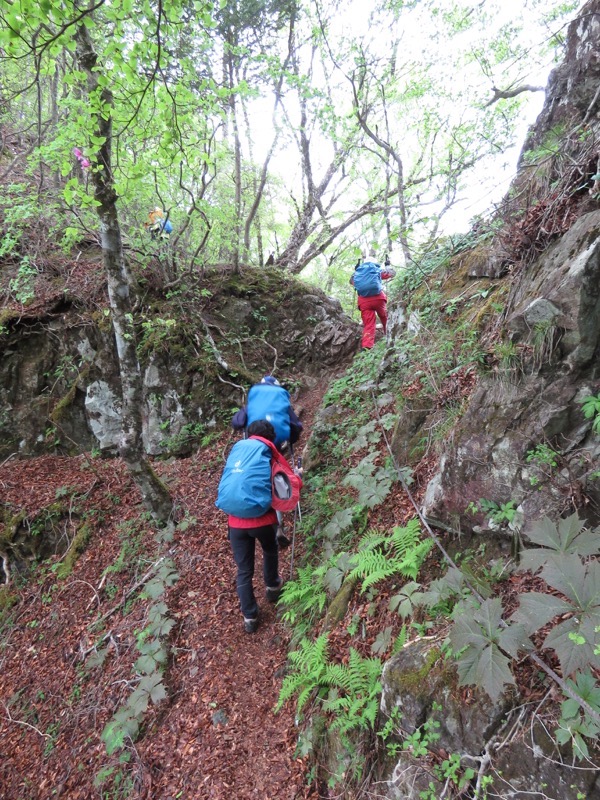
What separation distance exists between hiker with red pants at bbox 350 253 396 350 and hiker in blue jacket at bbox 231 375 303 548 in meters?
3.78

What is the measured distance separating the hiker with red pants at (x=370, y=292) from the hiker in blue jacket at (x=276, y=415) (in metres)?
3.78

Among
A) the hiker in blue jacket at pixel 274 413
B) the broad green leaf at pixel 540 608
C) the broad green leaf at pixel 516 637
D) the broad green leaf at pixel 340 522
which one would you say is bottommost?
the broad green leaf at pixel 340 522

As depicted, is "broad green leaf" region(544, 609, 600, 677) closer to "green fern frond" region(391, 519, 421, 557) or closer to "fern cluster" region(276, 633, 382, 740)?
"fern cluster" region(276, 633, 382, 740)

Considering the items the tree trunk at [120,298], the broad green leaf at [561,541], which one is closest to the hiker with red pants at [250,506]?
the tree trunk at [120,298]

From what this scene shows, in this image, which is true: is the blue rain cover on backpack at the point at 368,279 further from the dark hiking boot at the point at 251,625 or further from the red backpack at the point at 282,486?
the dark hiking boot at the point at 251,625

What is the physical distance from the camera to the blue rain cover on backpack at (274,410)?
515 centimetres

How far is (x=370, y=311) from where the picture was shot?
832cm

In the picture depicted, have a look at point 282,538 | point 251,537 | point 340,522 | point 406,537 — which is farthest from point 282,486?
point 406,537

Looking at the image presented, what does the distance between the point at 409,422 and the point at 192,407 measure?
5.11 m

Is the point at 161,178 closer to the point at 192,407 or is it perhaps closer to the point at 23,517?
the point at 192,407

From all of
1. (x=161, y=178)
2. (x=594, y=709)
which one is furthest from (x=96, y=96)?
(x=594, y=709)

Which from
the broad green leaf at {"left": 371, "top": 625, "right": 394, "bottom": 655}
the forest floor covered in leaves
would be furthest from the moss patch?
the broad green leaf at {"left": 371, "top": 625, "right": 394, "bottom": 655}

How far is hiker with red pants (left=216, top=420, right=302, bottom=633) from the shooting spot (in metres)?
3.93

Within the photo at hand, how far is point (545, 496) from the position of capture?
2592 mm
